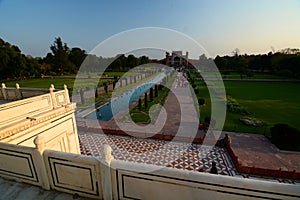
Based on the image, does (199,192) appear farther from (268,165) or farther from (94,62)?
(94,62)

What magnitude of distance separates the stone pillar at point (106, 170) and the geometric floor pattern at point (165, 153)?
15.6ft

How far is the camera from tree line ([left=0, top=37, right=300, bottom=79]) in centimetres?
3372

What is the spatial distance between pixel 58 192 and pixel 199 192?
2.48m

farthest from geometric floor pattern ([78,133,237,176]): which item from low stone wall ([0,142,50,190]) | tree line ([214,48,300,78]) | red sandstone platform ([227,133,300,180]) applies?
tree line ([214,48,300,78])

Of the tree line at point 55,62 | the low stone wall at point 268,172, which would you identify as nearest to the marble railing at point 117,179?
the low stone wall at point 268,172

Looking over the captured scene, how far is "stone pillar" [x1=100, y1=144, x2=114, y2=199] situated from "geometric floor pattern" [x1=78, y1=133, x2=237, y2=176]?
476 centimetres

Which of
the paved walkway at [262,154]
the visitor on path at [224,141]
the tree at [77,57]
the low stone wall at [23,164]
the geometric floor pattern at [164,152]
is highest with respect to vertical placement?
the tree at [77,57]

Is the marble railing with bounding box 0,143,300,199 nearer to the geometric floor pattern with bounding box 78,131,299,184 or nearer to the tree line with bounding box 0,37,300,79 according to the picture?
the geometric floor pattern with bounding box 78,131,299,184

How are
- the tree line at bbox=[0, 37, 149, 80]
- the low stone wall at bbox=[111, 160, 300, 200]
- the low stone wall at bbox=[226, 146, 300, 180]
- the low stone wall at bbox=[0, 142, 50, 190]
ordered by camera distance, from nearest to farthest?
1. the low stone wall at bbox=[111, 160, 300, 200]
2. the low stone wall at bbox=[0, 142, 50, 190]
3. the low stone wall at bbox=[226, 146, 300, 180]
4. the tree line at bbox=[0, 37, 149, 80]

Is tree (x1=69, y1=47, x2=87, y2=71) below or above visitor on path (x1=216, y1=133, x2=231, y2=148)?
above

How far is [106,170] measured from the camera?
2756 millimetres

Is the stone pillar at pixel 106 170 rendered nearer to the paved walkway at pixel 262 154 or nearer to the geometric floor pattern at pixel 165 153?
the geometric floor pattern at pixel 165 153

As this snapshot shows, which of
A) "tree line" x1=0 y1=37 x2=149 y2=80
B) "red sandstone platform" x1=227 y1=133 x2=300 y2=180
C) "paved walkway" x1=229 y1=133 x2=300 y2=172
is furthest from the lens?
"tree line" x1=0 y1=37 x2=149 y2=80

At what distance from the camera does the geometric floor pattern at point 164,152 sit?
7.28 m
